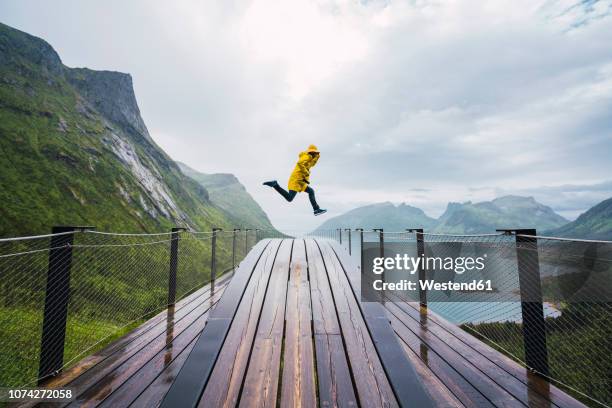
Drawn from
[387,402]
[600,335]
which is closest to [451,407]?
[387,402]

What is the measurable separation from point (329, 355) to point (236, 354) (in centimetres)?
83

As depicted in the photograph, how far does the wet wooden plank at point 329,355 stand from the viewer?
6.60 ft

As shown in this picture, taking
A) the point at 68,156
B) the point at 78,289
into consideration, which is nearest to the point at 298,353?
the point at 78,289

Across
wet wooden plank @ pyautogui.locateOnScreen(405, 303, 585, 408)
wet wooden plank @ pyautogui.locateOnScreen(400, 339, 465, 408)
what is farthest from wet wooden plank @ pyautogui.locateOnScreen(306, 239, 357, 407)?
wet wooden plank @ pyautogui.locateOnScreen(405, 303, 585, 408)

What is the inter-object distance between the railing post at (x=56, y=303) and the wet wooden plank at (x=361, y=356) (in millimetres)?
3210

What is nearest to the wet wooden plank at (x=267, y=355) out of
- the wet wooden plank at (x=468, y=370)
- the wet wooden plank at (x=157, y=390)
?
the wet wooden plank at (x=157, y=390)

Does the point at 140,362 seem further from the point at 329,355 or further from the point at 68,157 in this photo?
the point at 68,157

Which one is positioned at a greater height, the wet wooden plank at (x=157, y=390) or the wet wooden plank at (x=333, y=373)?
the wet wooden plank at (x=333, y=373)

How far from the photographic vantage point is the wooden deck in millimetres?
2035

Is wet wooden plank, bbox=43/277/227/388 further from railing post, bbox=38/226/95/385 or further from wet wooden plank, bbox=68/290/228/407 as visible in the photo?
wet wooden plank, bbox=68/290/228/407

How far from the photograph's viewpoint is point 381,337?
253 centimetres

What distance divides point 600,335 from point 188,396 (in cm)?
6759

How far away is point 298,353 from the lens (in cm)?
266

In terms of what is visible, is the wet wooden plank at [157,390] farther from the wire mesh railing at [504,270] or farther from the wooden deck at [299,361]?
the wire mesh railing at [504,270]
